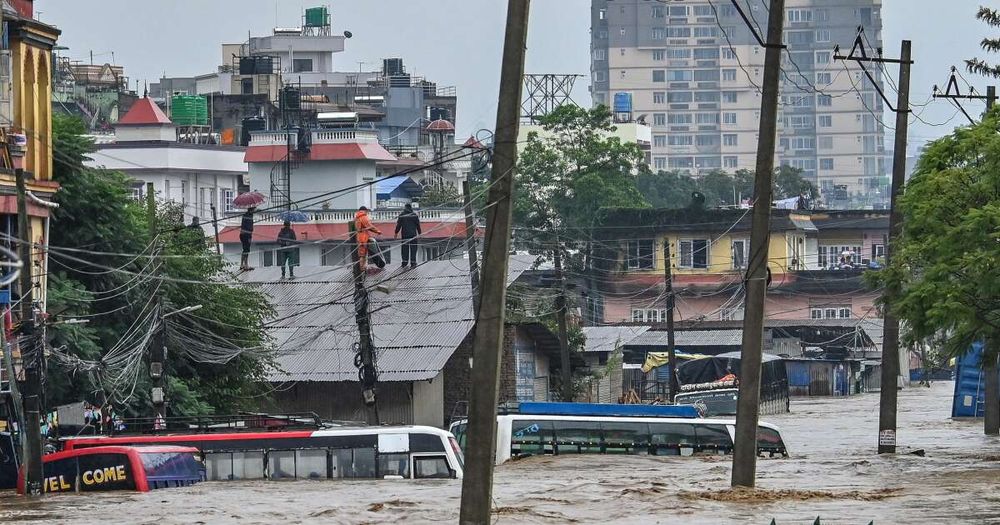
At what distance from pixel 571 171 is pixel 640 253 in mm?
6198

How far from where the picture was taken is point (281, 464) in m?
36.6

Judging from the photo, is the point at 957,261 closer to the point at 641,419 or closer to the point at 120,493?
the point at 641,419

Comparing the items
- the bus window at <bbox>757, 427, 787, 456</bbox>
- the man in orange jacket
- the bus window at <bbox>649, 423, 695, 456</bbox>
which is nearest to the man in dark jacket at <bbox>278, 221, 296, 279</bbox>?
the man in orange jacket

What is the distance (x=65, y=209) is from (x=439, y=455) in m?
14.7

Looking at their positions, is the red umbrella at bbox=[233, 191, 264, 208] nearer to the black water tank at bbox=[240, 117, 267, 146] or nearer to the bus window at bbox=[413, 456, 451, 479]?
the black water tank at bbox=[240, 117, 267, 146]

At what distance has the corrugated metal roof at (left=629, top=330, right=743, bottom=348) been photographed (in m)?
87.0

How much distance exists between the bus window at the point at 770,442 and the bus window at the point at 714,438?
74 centimetres

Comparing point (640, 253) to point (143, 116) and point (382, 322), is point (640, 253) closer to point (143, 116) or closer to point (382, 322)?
point (143, 116)

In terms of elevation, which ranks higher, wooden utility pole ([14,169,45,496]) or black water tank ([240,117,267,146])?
black water tank ([240,117,267,146])

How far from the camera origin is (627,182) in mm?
106125

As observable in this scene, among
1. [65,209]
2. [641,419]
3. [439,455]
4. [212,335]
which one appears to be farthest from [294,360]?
[439,455]

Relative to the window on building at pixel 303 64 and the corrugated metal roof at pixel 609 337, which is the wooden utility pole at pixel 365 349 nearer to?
the corrugated metal roof at pixel 609 337

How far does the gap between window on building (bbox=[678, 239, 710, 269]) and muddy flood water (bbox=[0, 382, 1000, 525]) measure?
58.5 m

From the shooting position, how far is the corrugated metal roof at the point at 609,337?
77.9m
